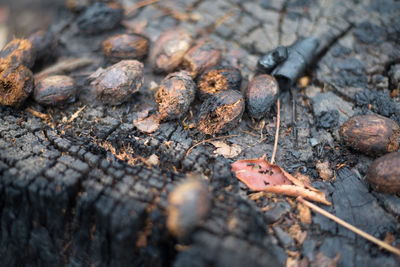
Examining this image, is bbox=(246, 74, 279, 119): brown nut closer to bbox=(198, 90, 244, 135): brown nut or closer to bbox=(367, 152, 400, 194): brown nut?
bbox=(198, 90, 244, 135): brown nut

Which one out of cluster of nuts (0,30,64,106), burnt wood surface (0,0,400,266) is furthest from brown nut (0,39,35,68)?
burnt wood surface (0,0,400,266)

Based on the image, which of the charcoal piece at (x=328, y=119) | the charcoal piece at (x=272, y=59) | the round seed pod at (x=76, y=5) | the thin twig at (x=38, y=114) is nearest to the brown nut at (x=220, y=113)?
the charcoal piece at (x=272, y=59)

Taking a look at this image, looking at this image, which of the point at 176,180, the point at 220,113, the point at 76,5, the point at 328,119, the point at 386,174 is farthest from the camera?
the point at 76,5

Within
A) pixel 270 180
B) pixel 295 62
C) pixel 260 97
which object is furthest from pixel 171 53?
pixel 270 180

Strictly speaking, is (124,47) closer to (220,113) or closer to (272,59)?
(220,113)

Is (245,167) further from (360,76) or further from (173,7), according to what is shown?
(173,7)

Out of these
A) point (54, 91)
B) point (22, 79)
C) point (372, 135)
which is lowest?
point (54, 91)

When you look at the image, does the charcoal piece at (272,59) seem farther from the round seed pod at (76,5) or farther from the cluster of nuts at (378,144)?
the round seed pod at (76,5)

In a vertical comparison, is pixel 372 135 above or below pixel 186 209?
above
